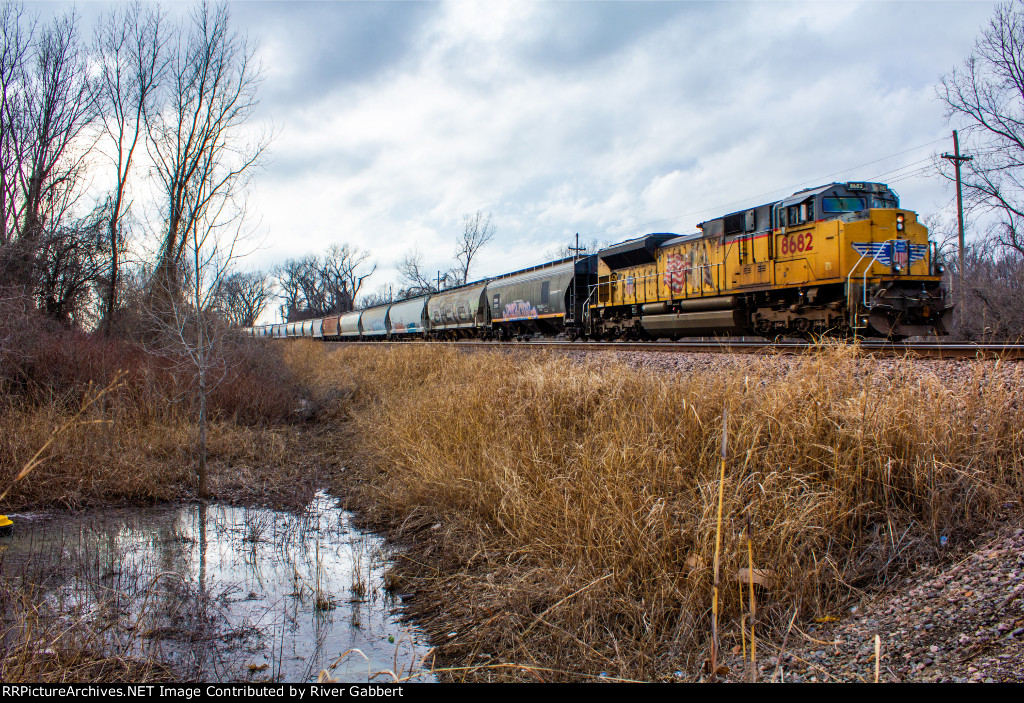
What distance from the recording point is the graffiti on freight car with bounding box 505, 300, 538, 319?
69.7 ft

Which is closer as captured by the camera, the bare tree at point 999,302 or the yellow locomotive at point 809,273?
the yellow locomotive at point 809,273

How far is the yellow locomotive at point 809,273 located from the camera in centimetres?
997

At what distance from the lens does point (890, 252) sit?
1015 cm

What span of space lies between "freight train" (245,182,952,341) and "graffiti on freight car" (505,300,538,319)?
1.58 meters

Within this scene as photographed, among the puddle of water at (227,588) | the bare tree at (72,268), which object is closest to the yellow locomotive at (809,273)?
the puddle of water at (227,588)

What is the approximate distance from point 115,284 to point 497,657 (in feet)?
64.8

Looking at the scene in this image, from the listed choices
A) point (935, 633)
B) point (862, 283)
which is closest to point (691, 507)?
point (935, 633)

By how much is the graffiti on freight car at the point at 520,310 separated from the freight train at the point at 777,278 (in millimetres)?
1584

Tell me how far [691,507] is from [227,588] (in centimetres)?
425

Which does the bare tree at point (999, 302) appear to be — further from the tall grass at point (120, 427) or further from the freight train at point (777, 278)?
the tall grass at point (120, 427)

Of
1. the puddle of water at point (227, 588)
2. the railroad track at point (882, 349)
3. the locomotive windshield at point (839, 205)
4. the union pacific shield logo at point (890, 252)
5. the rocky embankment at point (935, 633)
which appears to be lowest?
the puddle of water at point (227, 588)

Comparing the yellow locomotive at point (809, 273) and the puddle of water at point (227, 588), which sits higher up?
the yellow locomotive at point (809, 273)

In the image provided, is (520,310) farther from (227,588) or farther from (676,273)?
(227,588)
